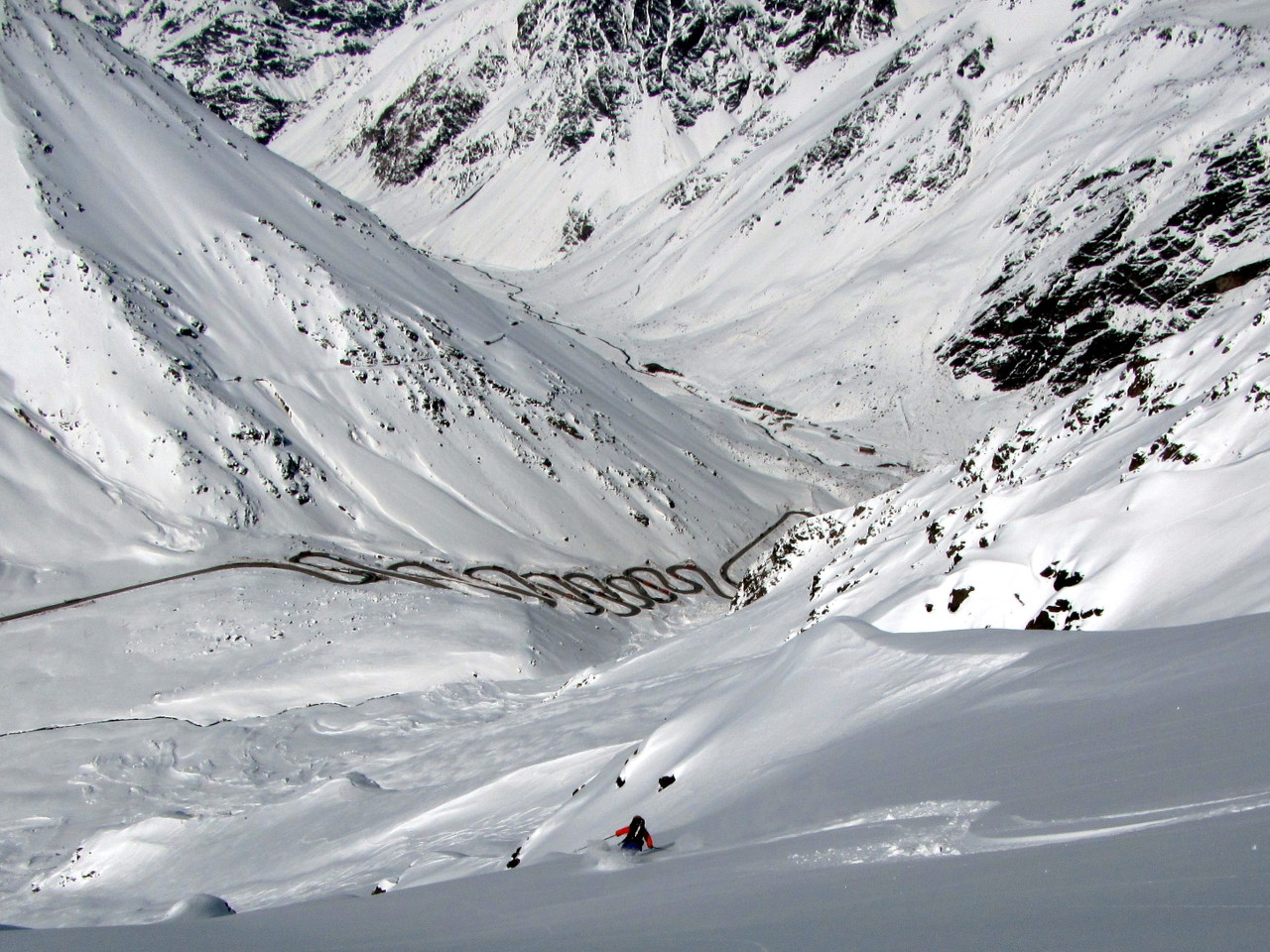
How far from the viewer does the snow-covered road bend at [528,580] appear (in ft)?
101

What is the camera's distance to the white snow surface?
4184 mm

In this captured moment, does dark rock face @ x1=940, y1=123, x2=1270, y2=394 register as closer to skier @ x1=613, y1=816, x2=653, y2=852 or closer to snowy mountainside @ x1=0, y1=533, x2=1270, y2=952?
snowy mountainside @ x1=0, y1=533, x2=1270, y2=952

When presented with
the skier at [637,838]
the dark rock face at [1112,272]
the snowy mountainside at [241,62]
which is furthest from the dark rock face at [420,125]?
the skier at [637,838]

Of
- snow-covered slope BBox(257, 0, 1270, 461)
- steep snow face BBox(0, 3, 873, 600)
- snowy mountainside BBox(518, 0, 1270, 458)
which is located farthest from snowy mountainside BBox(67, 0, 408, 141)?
steep snow face BBox(0, 3, 873, 600)

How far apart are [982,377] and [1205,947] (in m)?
60.0

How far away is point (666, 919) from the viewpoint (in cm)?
390

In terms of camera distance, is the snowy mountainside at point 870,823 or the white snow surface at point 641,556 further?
the white snow surface at point 641,556

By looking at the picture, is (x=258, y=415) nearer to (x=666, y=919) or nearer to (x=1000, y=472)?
(x=1000, y=472)

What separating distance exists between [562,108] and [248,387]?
315 feet

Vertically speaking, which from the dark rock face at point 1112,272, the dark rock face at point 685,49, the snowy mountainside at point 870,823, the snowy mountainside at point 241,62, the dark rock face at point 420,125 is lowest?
the snowy mountainside at point 870,823

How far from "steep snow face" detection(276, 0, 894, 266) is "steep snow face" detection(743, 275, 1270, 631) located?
9313 centimetres

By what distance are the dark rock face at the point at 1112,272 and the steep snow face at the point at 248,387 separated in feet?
59.6

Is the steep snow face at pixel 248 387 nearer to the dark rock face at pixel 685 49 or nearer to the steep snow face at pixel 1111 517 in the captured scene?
the steep snow face at pixel 1111 517

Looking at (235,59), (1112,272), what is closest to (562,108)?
(1112,272)
